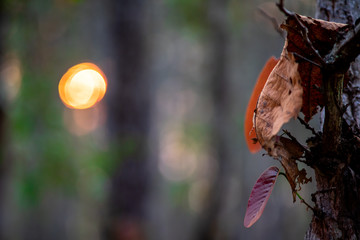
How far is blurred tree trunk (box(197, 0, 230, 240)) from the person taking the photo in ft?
22.8

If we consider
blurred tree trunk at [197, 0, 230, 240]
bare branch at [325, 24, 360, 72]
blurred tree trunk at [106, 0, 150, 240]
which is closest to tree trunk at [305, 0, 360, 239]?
bare branch at [325, 24, 360, 72]

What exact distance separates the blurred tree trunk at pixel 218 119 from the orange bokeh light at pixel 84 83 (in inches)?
102

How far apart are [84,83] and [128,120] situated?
0.97 m

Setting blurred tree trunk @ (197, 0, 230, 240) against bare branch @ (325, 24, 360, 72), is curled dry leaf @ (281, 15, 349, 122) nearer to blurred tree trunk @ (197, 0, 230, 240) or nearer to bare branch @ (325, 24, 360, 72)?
bare branch @ (325, 24, 360, 72)

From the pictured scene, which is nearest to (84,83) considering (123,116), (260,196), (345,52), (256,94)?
(123,116)

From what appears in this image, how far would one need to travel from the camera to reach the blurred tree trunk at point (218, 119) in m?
6.95

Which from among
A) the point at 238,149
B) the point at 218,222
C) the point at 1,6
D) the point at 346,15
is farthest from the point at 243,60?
the point at 346,15

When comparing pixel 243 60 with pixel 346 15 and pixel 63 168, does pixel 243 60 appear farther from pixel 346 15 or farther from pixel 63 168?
pixel 346 15

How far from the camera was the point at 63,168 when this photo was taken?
6.55 meters

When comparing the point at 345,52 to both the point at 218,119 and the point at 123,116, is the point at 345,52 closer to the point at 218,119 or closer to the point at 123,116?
the point at 123,116

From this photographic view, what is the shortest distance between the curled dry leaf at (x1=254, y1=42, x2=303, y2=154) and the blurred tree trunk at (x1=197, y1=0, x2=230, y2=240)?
603cm

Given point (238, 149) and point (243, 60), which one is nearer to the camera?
point (238, 149)

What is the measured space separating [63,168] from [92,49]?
384 inches

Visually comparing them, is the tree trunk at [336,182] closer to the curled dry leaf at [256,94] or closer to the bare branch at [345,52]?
the bare branch at [345,52]
